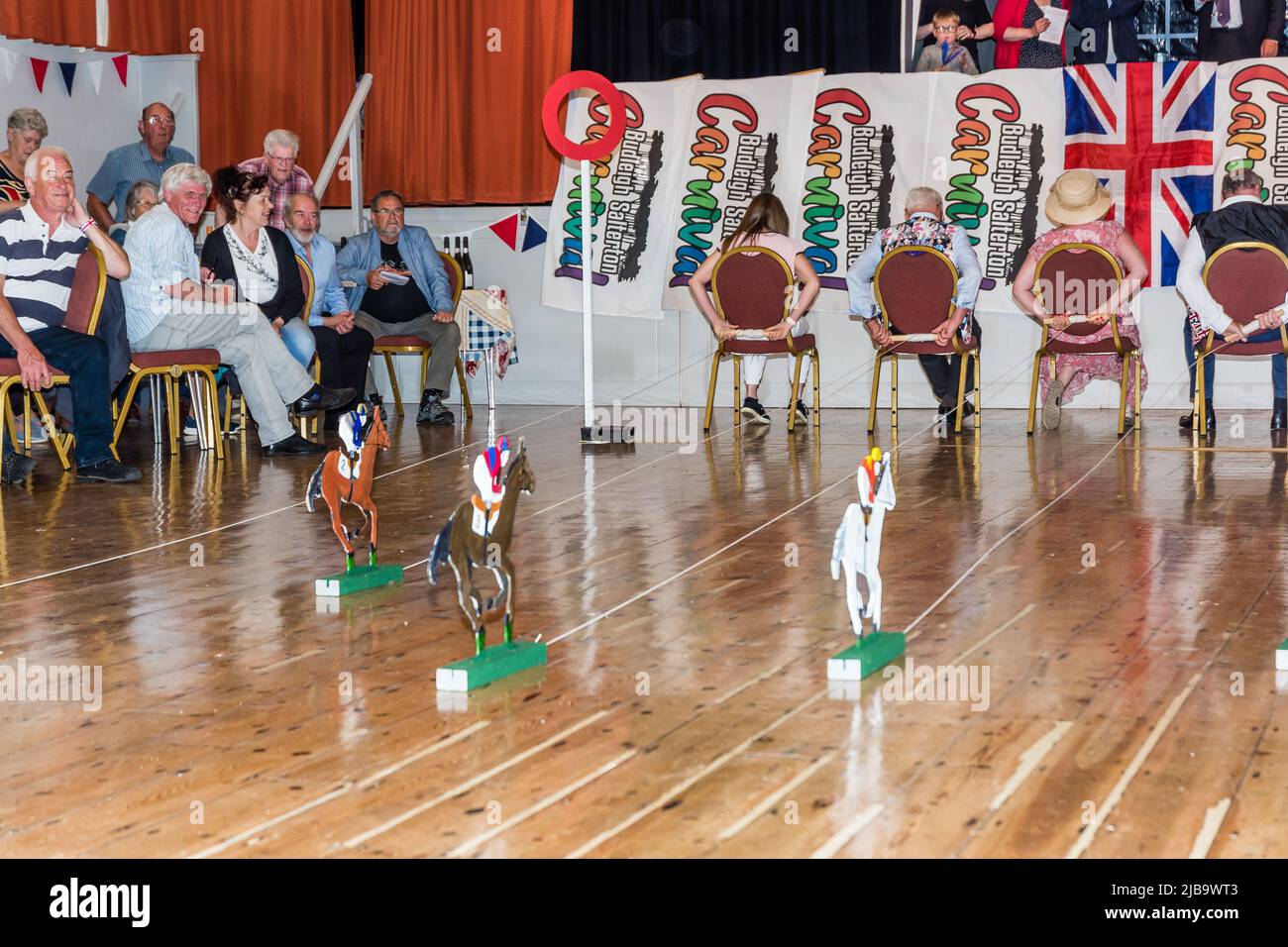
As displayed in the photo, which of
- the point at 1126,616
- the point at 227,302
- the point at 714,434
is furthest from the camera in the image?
the point at 714,434

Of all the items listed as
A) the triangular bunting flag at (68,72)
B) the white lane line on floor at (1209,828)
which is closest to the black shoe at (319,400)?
the triangular bunting flag at (68,72)

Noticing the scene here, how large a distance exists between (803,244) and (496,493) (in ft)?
17.9

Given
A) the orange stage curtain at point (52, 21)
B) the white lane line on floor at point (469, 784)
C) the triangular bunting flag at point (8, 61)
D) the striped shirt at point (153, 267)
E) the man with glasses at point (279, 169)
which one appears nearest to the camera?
the white lane line on floor at point (469, 784)

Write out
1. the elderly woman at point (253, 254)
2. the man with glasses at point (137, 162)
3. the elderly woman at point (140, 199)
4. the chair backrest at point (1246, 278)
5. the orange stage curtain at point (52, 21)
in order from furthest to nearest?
the man with glasses at point (137, 162), the orange stage curtain at point (52, 21), the elderly woman at point (140, 199), the elderly woman at point (253, 254), the chair backrest at point (1246, 278)

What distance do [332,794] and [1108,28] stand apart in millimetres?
7321

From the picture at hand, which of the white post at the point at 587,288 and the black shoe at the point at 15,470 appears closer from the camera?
the black shoe at the point at 15,470

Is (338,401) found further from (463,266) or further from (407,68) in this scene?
(407,68)

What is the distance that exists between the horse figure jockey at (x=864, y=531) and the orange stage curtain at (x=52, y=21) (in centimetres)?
640

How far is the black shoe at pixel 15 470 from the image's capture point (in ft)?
19.3

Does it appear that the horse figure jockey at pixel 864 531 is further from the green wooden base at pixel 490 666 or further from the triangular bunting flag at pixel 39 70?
the triangular bunting flag at pixel 39 70

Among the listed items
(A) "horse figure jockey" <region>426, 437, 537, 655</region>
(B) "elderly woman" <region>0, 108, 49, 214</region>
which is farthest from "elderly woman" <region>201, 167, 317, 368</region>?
(A) "horse figure jockey" <region>426, 437, 537, 655</region>

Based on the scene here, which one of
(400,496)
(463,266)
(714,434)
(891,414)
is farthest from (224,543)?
(463,266)

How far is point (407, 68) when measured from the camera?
369 inches

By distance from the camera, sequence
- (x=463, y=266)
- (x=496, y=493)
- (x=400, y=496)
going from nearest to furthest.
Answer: (x=496, y=493), (x=400, y=496), (x=463, y=266)
